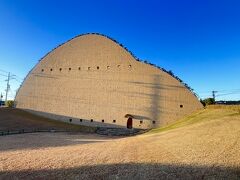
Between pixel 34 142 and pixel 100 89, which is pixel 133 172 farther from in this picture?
pixel 100 89

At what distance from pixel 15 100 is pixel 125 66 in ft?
80.1

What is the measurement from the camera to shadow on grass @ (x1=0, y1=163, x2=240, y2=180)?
1211 centimetres

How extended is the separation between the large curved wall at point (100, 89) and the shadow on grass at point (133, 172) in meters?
32.3

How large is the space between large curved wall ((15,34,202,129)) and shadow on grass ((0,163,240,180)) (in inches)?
1271

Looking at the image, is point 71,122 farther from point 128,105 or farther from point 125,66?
point 125,66

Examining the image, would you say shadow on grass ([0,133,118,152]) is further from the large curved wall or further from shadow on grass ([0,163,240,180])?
the large curved wall

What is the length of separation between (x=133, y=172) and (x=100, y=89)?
3593 centimetres

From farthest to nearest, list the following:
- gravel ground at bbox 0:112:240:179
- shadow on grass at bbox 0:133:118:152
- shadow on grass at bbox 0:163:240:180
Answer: shadow on grass at bbox 0:133:118:152, gravel ground at bbox 0:112:240:179, shadow on grass at bbox 0:163:240:180

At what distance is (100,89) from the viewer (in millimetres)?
48219

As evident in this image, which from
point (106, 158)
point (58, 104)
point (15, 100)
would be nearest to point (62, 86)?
point (58, 104)

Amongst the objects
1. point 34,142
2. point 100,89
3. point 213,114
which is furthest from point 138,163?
point 100,89

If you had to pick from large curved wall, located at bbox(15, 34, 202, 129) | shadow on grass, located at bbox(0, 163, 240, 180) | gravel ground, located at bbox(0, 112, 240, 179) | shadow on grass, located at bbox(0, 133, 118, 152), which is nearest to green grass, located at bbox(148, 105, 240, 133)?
large curved wall, located at bbox(15, 34, 202, 129)

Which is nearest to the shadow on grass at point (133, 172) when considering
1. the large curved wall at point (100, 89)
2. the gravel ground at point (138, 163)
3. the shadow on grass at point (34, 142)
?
the gravel ground at point (138, 163)

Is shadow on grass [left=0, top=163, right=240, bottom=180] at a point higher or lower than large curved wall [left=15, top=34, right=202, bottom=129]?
lower
